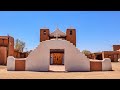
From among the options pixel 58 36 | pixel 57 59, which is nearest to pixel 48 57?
pixel 57 59

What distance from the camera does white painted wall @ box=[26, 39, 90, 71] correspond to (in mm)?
21953

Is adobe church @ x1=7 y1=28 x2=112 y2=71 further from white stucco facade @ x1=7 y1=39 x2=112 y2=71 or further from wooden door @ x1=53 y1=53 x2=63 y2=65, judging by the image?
wooden door @ x1=53 y1=53 x2=63 y2=65

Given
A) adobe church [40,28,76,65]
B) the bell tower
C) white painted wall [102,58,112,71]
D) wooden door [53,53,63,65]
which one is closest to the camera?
white painted wall [102,58,112,71]

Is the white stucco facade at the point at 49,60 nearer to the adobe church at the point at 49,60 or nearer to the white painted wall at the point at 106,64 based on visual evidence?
the adobe church at the point at 49,60

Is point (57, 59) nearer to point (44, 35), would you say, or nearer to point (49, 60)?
point (44, 35)

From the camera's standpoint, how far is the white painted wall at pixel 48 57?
2195 centimetres

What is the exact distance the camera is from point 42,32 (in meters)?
40.4

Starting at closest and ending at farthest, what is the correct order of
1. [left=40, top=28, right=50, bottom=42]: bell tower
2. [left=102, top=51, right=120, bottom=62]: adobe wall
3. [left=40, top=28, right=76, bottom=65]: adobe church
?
[left=40, top=28, right=76, bottom=65]: adobe church
[left=40, top=28, right=50, bottom=42]: bell tower
[left=102, top=51, right=120, bottom=62]: adobe wall

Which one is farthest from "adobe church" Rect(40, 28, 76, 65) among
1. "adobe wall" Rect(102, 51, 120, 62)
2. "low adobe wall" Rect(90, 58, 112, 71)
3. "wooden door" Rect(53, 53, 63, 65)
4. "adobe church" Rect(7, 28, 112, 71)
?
"adobe church" Rect(7, 28, 112, 71)

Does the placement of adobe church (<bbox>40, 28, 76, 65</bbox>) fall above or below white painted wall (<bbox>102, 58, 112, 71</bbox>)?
above
